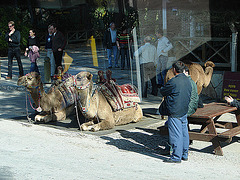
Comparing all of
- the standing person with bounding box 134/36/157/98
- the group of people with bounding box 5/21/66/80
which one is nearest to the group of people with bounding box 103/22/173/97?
the standing person with bounding box 134/36/157/98

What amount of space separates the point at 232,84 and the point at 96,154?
628 centimetres

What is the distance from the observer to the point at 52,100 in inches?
383

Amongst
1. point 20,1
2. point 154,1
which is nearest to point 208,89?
point 154,1

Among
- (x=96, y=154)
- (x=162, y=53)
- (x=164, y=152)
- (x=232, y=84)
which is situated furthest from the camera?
(x=162, y=53)

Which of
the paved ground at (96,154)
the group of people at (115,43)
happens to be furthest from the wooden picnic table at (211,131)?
the group of people at (115,43)

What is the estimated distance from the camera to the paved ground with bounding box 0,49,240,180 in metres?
6.04

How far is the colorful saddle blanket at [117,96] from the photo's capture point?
913cm

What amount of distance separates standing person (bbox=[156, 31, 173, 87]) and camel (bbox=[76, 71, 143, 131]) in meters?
3.11

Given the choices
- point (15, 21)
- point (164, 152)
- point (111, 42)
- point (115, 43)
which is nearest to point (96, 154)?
point (164, 152)

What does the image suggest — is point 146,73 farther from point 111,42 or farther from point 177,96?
point 177,96

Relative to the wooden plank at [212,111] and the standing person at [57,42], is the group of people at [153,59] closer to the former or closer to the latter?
the standing person at [57,42]

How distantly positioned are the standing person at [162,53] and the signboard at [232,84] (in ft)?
6.23

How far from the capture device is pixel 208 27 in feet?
49.2

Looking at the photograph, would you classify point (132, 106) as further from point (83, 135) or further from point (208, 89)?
point (208, 89)
